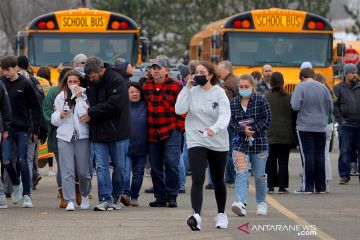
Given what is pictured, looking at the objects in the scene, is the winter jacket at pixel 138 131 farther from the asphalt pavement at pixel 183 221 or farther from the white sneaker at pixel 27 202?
the white sneaker at pixel 27 202

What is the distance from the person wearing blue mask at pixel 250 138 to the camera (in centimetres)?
1407

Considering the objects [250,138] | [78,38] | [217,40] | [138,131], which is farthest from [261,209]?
[78,38]

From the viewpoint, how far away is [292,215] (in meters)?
13.9

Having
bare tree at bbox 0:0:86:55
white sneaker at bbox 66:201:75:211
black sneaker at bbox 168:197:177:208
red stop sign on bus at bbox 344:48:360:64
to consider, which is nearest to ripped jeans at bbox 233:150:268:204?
black sneaker at bbox 168:197:177:208

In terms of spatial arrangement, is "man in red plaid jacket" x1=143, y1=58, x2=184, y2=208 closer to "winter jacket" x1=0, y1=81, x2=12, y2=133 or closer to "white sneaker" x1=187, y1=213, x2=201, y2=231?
"winter jacket" x1=0, y1=81, x2=12, y2=133

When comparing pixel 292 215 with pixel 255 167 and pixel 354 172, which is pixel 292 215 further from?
pixel 354 172

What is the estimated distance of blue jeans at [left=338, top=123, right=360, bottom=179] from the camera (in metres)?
19.0

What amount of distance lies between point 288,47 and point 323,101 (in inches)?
411

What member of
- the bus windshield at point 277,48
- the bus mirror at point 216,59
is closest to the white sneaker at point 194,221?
the bus mirror at point 216,59

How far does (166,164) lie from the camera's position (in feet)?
49.1

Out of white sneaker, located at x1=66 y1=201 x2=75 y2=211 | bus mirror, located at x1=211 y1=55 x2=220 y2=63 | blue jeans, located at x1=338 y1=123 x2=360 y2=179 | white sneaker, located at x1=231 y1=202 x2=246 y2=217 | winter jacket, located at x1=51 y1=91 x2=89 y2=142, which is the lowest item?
blue jeans, located at x1=338 y1=123 x2=360 y2=179

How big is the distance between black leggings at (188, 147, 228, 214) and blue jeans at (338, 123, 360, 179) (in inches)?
259

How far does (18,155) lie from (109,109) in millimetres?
1505

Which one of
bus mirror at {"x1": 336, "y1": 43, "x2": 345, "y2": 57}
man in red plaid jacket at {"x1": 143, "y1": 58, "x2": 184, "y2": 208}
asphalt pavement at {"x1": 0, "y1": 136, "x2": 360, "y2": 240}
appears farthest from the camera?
bus mirror at {"x1": 336, "y1": 43, "x2": 345, "y2": 57}
